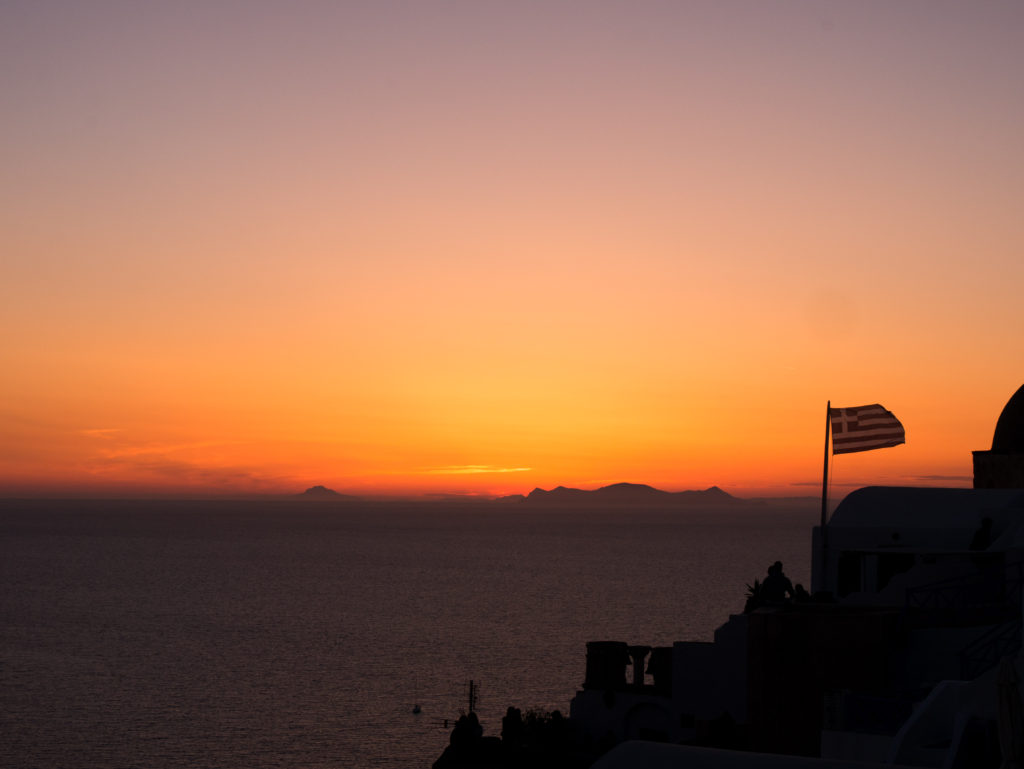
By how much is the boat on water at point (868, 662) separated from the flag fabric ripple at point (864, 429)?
7.70 feet

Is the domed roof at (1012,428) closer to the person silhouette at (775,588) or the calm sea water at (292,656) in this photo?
the person silhouette at (775,588)

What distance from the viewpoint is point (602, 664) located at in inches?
1677

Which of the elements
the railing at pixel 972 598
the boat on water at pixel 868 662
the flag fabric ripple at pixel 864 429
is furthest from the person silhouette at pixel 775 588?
the flag fabric ripple at pixel 864 429

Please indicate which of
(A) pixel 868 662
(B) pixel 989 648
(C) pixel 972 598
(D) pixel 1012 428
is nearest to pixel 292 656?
(D) pixel 1012 428

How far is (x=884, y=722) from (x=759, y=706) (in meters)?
7.09

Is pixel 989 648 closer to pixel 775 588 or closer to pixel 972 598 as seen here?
pixel 972 598

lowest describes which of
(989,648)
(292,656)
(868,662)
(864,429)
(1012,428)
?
(292,656)

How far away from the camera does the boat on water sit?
60.0ft

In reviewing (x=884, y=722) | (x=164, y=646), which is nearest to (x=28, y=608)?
(x=164, y=646)

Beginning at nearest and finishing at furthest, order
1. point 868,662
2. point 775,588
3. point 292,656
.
A: 1. point 868,662
2. point 775,588
3. point 292,656

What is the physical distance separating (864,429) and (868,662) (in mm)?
10872

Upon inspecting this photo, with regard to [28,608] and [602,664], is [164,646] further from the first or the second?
[602,664]

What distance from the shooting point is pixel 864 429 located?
37.6m

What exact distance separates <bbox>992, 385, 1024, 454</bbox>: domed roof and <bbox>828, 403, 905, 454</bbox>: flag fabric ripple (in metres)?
12.2
